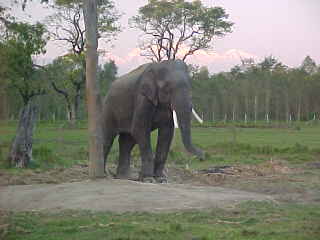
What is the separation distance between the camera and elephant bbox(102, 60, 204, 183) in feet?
41.4

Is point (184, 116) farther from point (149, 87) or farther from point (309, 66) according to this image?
point (309, 66)

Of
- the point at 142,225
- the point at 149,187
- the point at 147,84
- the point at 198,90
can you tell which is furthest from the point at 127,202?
the point at 198,90

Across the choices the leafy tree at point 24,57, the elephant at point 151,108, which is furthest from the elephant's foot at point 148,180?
the leafy tree at point 24,57

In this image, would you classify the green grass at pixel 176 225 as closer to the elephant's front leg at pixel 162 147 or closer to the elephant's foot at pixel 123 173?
the elephant's front leg at pixel 162 147

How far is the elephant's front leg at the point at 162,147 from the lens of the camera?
44.2 feet

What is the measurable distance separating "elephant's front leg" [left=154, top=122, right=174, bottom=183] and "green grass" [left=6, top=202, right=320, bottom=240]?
14.0 ft

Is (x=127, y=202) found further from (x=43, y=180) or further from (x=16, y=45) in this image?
(x=16, y=45)

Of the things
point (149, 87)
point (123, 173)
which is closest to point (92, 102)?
point (149, 87)

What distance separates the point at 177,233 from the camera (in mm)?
7176

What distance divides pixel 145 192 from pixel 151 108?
132 inches

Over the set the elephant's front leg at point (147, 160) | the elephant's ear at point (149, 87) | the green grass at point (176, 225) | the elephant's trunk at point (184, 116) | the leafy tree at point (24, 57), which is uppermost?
the leafy tree at point (24, 57)

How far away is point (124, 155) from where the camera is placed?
1475cm

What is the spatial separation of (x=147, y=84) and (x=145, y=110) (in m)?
0.58

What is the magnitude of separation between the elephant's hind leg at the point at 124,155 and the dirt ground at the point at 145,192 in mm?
1032
